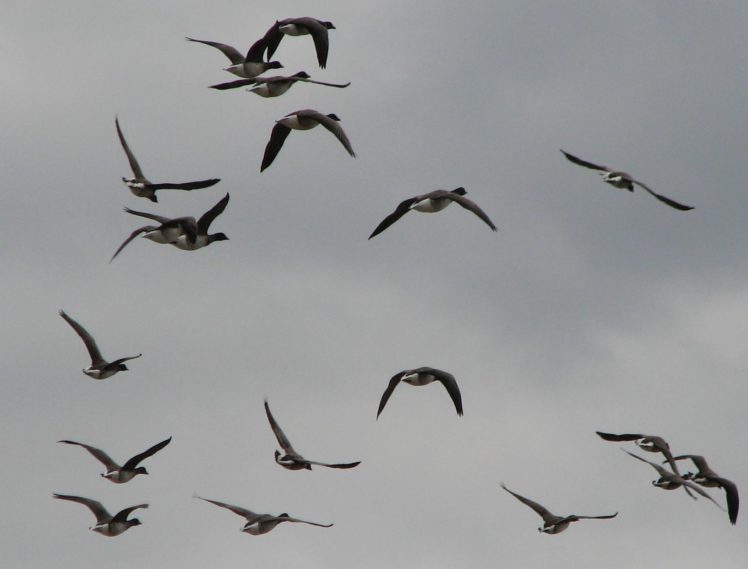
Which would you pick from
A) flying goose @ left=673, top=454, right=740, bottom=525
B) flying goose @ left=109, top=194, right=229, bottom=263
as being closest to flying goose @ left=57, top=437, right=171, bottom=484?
flying goose @ left=109, top=194, right=229, bottom=263

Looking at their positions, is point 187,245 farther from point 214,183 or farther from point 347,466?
point 347,466

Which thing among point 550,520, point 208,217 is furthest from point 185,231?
point 550,520

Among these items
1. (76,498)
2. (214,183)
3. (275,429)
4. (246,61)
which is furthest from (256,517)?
(246,61)

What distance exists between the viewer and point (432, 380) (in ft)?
114

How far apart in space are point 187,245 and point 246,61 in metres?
4.45

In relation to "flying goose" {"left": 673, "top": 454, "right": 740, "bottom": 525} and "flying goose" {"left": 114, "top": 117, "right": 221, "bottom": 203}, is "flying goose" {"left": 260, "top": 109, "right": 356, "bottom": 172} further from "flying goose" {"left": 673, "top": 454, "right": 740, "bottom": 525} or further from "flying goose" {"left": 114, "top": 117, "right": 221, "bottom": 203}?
"flying goose" {"left": 673, "top": 454, "right": 740, "bottom": 525}

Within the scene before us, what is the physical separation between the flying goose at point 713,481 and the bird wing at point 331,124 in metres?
12.6

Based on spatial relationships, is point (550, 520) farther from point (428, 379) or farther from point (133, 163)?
point (133, 163)

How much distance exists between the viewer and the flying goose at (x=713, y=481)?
3650 centimetres

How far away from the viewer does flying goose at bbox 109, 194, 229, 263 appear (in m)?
34.2

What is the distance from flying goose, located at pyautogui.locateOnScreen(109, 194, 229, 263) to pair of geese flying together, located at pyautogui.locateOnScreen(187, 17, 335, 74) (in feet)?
10.0

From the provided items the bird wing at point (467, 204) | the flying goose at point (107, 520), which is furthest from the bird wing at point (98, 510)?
the bird wing at point (467, 204)

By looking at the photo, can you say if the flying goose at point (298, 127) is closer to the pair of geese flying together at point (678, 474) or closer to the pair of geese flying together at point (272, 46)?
the pair of geese flying together at point (272, 46)

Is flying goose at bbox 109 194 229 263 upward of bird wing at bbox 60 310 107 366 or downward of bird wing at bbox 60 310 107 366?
upward
